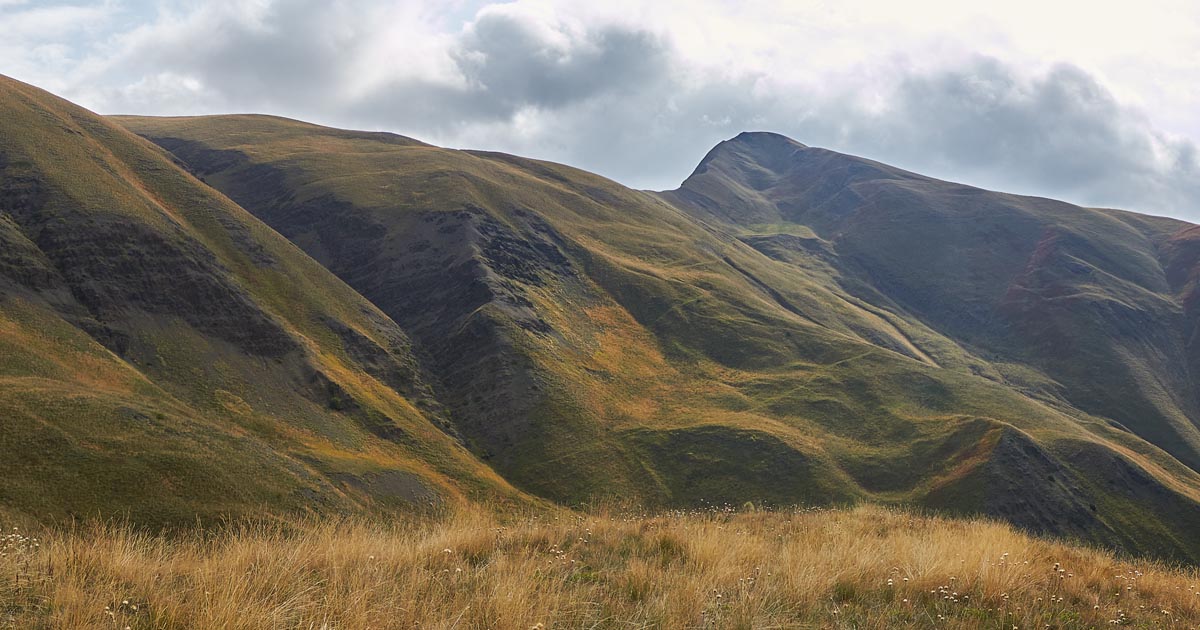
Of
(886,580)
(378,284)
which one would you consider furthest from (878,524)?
(378,284)

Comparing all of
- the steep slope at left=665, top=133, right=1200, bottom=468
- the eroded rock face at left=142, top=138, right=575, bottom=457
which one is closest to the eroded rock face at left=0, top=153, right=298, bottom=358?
the eroded rock face at left=142, top=138, right=575, bottom=457

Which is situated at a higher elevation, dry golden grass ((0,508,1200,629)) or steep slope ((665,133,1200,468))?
steep slope ((665,133,1200,468))

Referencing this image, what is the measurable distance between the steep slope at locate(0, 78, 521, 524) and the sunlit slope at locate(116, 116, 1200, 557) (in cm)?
1089

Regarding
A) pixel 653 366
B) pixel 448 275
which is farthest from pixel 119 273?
pixel 653 366

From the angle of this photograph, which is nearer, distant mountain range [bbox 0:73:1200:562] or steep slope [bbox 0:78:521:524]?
steep slope [bbox 0:78:521:524]

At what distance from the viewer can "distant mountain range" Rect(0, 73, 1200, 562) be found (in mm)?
46344

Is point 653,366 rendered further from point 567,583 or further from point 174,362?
point 567,583

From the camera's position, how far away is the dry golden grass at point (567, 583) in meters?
6.04

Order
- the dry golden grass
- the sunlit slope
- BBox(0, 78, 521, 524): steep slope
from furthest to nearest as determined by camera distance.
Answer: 1. the sunlit slope
2. BBox(0, 78, 521, 524): steep slope
3. the dry golden grass

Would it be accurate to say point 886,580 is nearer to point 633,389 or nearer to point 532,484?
point 532,484

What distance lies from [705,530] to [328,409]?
5814 cm

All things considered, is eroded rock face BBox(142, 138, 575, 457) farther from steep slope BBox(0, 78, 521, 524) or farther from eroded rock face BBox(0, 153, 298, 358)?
eroded rock face BBox(0, 153, 298, 358)

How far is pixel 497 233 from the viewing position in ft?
365

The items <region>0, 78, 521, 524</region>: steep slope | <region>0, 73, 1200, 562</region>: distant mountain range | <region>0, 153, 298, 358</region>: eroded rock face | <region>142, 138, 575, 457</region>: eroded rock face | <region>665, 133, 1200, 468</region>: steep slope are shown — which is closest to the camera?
<region>0, 78, 521, 524</region>: steep slope
